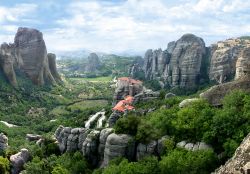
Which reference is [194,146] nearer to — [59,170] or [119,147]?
[119,147]

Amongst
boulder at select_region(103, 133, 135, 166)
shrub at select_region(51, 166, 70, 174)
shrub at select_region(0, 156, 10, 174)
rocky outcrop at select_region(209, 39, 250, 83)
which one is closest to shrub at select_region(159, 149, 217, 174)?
boulder at select_region(103, 133, 135, 166)

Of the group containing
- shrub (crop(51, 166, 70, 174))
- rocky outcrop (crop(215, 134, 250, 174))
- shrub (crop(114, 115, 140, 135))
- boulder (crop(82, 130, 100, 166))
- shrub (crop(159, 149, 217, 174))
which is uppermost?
rocky outcrop (crop(215, 134, 250, 174))

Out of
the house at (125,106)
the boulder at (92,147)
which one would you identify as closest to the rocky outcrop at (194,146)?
the boulder at (92,147)

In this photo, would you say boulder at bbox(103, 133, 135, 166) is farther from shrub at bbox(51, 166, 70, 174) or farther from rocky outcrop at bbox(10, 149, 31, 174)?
rocky outcrop at bbox(10, 149, 31, 174)

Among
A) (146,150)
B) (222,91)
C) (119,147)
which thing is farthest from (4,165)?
(222,91)

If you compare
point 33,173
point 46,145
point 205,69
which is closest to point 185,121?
point 33,173
